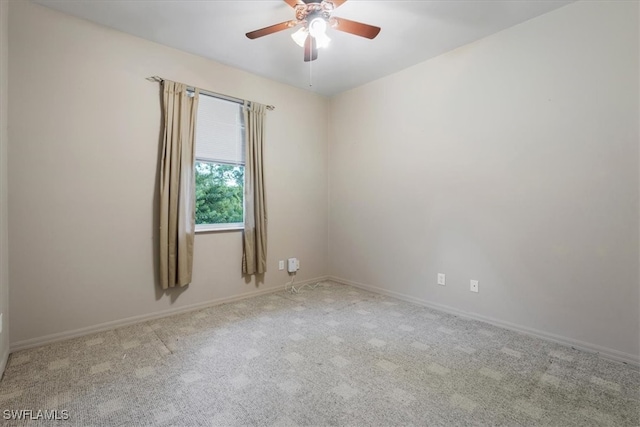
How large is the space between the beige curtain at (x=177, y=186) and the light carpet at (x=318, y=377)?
0.56 meters

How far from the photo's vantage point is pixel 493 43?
2838 mm

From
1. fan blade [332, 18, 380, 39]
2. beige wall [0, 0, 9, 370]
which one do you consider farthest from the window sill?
fan blade [332, 18, 380, 39]

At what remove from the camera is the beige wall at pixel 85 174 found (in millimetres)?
2377

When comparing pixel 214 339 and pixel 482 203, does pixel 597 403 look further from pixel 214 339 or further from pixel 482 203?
pixel 214 339

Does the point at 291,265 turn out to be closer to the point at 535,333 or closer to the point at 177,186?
the point at 177,186

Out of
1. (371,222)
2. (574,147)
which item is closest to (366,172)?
(371,222)

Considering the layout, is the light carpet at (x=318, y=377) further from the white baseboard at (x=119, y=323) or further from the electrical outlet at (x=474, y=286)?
the electrical outlet at (x=474, y=286)

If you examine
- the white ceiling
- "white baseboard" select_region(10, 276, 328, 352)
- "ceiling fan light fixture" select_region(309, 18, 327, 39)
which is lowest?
"white baseboard" select_region(10, 276, 328, 352)

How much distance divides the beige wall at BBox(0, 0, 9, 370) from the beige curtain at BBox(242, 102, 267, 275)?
6.40 feet

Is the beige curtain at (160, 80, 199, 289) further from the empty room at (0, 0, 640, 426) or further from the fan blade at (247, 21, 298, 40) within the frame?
the fan blade at (247, 21, 298, 40)

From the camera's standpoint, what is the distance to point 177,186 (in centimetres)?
302

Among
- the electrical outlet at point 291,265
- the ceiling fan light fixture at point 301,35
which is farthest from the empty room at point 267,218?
the electrical outlet at point 291,265

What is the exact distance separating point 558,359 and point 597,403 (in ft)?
1.73

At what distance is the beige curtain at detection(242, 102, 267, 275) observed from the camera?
3.58 metres
